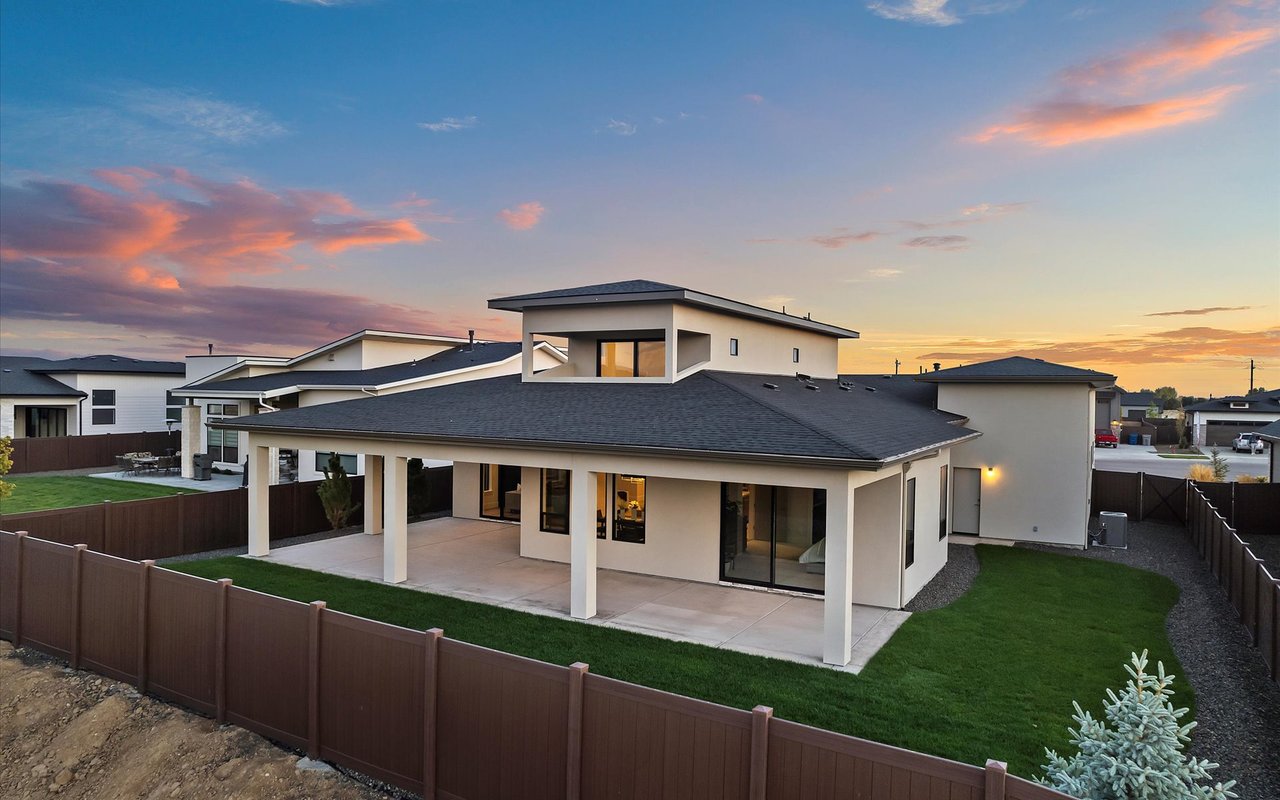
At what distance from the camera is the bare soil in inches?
275

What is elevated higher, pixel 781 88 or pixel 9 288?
pixel 781 88

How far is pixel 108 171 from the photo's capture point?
71.1 feet

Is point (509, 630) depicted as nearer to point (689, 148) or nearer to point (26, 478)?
point (689, 148)

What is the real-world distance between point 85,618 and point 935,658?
12.0m

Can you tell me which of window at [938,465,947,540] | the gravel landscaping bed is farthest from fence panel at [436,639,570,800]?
window at [938,465,947,540]

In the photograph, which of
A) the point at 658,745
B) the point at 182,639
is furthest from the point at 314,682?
the point at 658,745

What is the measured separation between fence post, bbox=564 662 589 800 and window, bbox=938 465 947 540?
1231 centimetres

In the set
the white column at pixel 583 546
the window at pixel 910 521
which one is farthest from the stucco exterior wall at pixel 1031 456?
the white column at pixel 583 546

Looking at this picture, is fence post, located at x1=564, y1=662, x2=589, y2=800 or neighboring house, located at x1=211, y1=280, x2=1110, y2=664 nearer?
fence post, located at x1=564, y1=662, x2=589, y2=800

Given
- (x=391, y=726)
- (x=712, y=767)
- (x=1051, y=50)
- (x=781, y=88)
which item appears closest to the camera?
(x=712, y=767)

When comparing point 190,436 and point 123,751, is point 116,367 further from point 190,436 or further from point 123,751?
point 123,751

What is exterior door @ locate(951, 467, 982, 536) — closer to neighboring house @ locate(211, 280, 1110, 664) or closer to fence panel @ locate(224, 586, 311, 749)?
neighboring house @ locate(211, 280, 1110, 664)

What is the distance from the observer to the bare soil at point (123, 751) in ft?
22.9

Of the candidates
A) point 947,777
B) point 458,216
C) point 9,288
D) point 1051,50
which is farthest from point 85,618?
point 9,288
